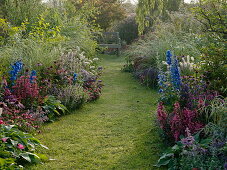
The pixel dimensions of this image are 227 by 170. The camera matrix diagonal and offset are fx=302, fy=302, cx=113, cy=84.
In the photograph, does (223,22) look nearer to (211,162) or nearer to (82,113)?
(211,162)

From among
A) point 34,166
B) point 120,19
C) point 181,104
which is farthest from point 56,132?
point 120,19

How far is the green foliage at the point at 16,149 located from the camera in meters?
3.33

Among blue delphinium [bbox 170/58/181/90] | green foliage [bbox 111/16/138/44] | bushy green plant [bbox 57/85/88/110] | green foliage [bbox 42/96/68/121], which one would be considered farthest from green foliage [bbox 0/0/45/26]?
green foliage [bbox 111/16/138/44]

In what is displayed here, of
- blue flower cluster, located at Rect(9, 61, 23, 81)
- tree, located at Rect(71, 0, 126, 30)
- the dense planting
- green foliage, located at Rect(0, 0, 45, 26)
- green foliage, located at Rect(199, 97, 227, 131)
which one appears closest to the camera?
the dense planting

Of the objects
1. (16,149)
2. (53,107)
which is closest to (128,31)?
(53,107)

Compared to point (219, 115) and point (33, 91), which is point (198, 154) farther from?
point (33, 91)

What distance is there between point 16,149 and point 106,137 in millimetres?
1544

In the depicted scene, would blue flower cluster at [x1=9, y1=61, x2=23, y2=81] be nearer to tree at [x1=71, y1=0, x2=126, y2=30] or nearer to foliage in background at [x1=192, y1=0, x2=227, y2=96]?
foliage in background at [x1=192, y1=0, x2=227, y2=96]

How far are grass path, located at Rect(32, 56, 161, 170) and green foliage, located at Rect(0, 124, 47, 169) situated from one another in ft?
0.60

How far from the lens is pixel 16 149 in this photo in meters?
3.56

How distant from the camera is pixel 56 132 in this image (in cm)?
491

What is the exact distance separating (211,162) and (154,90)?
5240 millimetres

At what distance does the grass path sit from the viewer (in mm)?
3836

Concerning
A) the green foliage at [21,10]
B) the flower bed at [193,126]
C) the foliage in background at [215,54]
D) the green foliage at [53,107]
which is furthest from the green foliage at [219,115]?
the green foliage at [21,10]
